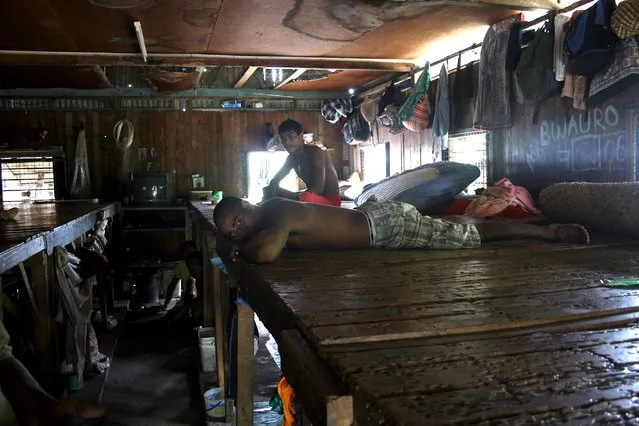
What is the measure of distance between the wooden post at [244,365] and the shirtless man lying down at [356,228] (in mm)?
567

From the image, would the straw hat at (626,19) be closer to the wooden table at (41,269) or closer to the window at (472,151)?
the window at (472,151)

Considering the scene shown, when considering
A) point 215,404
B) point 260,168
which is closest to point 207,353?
point 215,404

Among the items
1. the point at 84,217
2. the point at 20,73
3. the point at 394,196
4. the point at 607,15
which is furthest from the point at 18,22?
the point at 607,15

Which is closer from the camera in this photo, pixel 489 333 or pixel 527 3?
pixel 489 333

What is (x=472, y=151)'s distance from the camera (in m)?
7.13

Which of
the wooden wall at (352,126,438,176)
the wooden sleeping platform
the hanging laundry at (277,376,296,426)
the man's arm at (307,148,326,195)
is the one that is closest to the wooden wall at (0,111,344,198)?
the wooden wall at (352,126,438,176)

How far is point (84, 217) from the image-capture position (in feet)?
20.8

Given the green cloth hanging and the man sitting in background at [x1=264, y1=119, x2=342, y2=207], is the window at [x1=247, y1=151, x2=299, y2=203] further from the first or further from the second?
the man sitting in background at [x1=264, y1=119, x2=342, y2=207]

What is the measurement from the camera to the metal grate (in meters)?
9.82

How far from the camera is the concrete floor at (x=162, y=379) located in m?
5.34

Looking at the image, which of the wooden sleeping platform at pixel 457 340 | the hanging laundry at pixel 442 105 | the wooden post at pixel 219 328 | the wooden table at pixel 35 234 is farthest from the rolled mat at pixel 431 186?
the wooden table at pixel 35 234

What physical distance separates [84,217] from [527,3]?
17.5 feet

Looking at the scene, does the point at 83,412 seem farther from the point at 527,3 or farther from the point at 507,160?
the point at 507,160

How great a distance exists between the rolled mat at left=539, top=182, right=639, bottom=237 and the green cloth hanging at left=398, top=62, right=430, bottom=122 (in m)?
3.04
